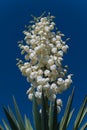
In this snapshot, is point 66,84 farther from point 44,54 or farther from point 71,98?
point 44,54

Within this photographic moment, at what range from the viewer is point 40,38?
483 cm

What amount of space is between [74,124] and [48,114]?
0.42 meters

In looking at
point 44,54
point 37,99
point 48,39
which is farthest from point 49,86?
point 48,39

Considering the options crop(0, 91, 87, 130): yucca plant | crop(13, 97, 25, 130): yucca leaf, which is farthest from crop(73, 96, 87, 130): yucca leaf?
crop(13, 97, 25, 130): yucca leaf

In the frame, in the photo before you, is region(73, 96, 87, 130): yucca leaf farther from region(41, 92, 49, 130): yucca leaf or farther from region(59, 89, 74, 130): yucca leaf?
region(41, 92, 49, 130): yucca leaf

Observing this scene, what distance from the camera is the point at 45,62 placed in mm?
4578

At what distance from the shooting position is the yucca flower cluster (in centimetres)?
439

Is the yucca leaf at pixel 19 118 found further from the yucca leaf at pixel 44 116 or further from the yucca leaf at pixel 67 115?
the yucca leaf at pixel 67 115

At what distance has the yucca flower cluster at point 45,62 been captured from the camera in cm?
439

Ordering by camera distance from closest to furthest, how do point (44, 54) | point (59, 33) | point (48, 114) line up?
point (48, 114), point (44, 54), point (59, 33)

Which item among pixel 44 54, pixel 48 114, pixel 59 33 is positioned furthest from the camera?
pixel 59 33

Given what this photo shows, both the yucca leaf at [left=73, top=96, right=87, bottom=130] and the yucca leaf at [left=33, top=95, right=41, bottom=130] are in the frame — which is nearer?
the yucca leaf at [left=33, top=95, right=41, bottom=130]

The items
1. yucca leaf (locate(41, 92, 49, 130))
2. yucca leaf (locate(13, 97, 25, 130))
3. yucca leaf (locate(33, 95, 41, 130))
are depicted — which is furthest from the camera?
yucca leaf (locate(13, 97, 25, 130))

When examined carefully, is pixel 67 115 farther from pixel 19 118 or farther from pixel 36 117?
pixel 19 118
